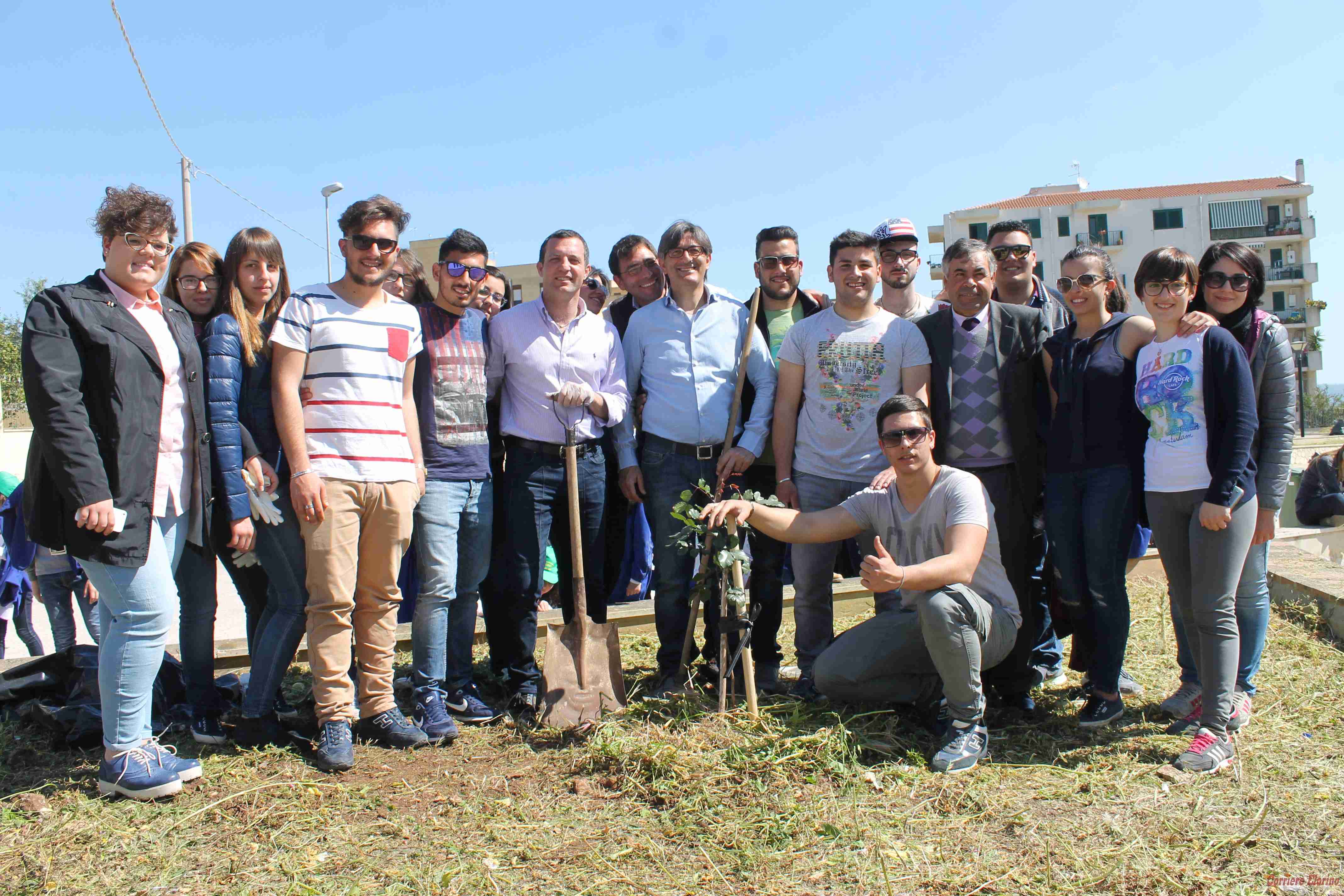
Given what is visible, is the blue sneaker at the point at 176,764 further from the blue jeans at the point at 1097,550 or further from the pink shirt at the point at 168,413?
the blue jeans at the point at 1097,550

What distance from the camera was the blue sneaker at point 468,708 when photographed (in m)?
4.23

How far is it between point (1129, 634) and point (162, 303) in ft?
17.0

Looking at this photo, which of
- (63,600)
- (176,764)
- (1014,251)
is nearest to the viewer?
(176,764)

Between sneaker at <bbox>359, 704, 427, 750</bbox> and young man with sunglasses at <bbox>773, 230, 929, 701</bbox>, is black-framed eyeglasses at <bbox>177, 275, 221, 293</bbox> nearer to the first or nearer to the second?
sneaker at <bbox>359, 704, 427, 750</bbox>

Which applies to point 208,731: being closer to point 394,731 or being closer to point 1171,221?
point 394,731

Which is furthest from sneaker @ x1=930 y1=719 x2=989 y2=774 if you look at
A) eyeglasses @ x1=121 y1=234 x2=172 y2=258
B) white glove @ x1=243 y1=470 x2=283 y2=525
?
eyeglasses @ x1=121 y1=234 x2=172 y2=258

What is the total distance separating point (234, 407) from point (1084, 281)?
3534mm

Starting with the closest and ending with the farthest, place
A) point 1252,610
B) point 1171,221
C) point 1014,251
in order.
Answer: point 1252,610 → point 1014,251 → point 1171,221

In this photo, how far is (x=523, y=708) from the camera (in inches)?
171

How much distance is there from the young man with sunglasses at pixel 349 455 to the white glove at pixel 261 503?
11cm

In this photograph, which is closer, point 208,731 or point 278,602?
point 278,602

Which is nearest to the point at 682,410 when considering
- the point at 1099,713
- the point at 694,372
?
the point at 694,372

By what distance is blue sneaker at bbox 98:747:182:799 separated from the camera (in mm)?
3391

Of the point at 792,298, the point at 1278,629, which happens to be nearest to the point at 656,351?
the point at 792,298
